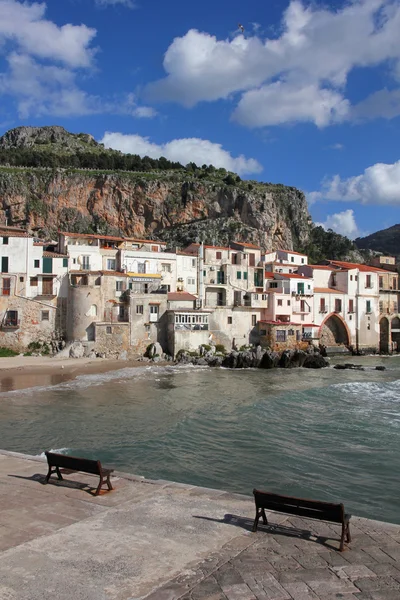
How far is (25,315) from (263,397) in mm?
25745

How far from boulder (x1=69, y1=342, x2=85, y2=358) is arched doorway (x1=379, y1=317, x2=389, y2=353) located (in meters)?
38.9

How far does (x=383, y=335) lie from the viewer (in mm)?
65250

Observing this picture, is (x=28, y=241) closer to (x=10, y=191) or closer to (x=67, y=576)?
(x=67, y=576)

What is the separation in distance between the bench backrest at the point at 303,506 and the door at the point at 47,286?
41.5 metres

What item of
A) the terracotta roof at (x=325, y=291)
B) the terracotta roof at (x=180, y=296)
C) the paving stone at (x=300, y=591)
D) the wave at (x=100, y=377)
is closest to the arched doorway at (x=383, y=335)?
the terracotta roof at (x=325, y=291)

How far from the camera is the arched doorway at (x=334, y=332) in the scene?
61.7 metres

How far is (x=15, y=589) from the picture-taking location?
21.1 feet

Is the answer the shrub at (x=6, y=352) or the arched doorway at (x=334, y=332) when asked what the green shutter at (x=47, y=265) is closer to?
the shrub at (x=6, y=352)

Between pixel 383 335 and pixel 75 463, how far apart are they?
200 feet

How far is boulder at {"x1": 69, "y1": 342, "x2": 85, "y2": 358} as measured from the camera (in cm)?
4512

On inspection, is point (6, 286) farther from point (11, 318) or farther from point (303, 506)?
point (303, 506)

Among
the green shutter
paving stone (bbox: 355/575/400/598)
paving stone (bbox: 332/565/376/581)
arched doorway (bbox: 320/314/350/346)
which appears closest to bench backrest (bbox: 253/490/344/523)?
paving stone (bbox: 332/565/376/581)

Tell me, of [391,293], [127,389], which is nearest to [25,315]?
[127,389]

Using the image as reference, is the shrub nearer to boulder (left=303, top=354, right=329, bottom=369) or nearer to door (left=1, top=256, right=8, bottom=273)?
A: door (left=1, top=256, right=8, bottom=273)
